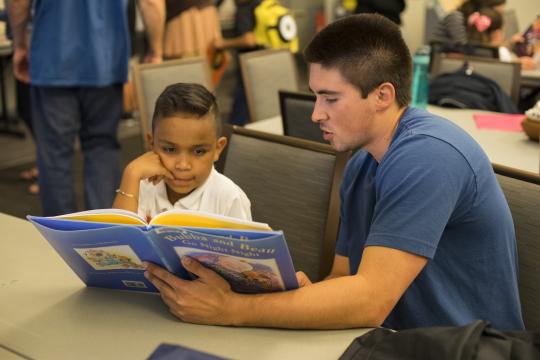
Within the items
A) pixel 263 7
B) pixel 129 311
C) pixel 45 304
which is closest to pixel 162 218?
pixel 129 311

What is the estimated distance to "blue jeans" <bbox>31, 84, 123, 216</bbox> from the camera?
3.04 metres

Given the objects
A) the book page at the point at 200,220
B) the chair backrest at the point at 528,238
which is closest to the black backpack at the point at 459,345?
the book page at the point at 200,220

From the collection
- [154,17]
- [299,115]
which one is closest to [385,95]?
[299,115]

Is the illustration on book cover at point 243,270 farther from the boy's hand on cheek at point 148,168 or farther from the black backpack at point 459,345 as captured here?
the boy's hand on cheek at point 148,168

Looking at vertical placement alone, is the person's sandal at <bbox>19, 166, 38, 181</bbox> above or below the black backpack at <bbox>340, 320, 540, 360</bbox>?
below

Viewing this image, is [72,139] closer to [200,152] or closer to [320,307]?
[200,152]

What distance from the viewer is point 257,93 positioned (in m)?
3.49

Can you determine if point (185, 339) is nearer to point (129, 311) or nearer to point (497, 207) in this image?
point (129, 311)

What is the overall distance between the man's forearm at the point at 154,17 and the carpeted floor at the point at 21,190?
1.01m

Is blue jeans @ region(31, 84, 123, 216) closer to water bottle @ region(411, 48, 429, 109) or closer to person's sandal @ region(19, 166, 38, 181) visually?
person's sandal @ region(19, 166, 38, 181)

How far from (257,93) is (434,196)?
2369mm

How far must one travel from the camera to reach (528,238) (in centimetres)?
144

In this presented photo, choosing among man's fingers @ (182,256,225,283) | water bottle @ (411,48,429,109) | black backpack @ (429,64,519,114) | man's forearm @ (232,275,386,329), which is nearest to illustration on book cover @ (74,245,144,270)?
man's fingers @ (182,256,225,283)

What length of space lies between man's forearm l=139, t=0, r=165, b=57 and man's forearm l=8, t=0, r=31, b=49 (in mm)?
625
